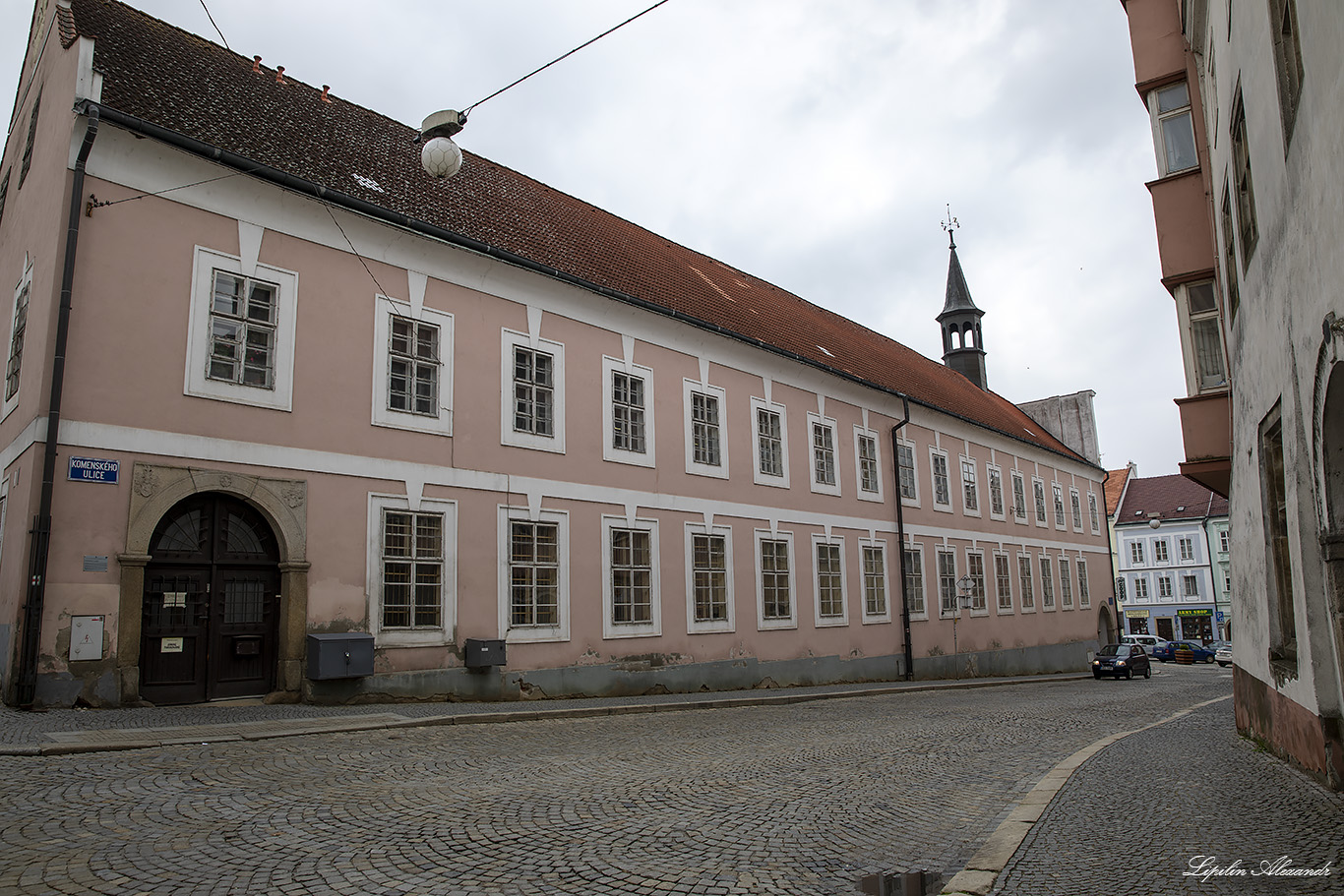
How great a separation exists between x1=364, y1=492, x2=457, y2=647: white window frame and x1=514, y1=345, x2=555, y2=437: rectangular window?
89.5 inches

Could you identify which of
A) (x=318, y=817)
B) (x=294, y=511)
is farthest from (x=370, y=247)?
(x=318, y=817)

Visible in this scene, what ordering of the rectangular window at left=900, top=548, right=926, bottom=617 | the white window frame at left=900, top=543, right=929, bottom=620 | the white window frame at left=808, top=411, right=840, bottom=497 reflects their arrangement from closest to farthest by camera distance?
1. the white window frame at left=808, top=411, right=840, bottom=497
2. the white window frame at left=900, top=543, right=929, bottom=620
3. the rectangular window at left=900, top=548, right=926, bottom=617

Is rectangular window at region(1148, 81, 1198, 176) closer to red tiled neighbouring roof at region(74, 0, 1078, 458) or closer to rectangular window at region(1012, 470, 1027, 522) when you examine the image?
red tiled neighbouring roof at region(74, 0, 1078, 458)

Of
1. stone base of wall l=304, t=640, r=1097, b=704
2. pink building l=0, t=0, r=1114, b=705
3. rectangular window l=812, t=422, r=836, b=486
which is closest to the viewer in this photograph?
pink building l=0, t=0, r=1114, b=705

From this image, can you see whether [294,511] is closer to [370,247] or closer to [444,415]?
[444,415]

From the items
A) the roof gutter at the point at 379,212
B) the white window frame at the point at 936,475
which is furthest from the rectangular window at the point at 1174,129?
the white window frame at the point at 936,475

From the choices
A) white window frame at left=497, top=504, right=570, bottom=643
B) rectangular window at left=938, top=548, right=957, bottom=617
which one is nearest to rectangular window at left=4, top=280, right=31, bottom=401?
white window frame at left=497, top=504, right=570, bottom=643

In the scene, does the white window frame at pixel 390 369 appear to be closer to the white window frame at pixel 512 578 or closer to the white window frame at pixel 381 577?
the white window frame at pixel 381 577

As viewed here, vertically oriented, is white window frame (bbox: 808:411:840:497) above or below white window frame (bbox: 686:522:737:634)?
above

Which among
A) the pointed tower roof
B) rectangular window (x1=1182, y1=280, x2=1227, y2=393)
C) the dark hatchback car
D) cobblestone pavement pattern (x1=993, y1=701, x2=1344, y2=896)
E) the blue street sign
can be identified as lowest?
the dark hatchback car

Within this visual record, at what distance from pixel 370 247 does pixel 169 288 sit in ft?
10.5

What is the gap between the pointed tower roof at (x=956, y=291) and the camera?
146 ft

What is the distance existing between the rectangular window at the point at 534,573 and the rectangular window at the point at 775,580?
252 inches

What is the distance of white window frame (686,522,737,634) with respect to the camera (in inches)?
763
